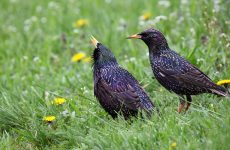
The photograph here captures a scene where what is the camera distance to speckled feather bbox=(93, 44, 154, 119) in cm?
673

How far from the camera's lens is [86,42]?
1079 centimetres

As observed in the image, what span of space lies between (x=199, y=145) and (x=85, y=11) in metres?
6.61

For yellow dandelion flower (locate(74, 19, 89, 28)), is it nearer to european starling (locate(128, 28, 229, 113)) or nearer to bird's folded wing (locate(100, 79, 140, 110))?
european starling (locate(128, 28, 229, 113))

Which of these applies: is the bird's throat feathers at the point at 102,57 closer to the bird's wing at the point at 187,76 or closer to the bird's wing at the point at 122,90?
the bird's wing at the point at 122,90

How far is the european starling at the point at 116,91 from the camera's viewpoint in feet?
22.1

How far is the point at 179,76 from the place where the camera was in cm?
700

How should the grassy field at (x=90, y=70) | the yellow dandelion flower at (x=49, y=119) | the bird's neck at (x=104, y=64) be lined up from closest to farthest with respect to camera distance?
the grassy field at (x=90, y=70), the yellow dandelion flower at (x=49, y=119), the bird's neck at (x=104, y=64)

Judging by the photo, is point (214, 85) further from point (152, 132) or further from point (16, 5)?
point (16, 5)

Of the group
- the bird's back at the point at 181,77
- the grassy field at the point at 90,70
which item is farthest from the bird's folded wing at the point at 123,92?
the bird's back at the point at 181,77

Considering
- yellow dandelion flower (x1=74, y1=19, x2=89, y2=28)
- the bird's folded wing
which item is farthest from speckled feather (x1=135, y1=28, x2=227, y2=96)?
yellow dandelion flower (x1=74, y1=19, x2=89, y2=28)

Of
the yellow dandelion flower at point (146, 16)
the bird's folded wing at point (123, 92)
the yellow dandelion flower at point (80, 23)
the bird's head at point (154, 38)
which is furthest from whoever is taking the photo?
the yellow dandelion flower at point (80, 23)

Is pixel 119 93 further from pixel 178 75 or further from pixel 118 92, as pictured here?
pixel 178 75

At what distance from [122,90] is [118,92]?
0.16 feet

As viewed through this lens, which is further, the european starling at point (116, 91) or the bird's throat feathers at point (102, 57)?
the bird's throat feathers at point (102, 57)
